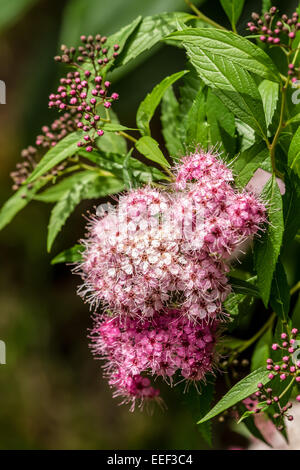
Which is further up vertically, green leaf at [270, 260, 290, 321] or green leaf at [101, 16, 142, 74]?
green leaf at [101, 16, 142, 74]

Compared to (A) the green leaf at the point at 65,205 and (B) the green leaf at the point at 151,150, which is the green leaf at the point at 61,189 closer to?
(A) the green leaf at the point at 65,205

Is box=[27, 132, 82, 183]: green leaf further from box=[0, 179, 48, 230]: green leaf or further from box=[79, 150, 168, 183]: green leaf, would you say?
box=[0, 179, 48, 230]: green leaf

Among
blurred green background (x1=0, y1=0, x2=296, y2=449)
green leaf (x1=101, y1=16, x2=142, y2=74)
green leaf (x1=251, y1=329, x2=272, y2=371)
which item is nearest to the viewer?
green leaf (x1=101, y1=16, x2=142, y2=74)

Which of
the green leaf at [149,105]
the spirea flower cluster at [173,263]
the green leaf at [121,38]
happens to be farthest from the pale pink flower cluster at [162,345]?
the green leaf at [121,38]

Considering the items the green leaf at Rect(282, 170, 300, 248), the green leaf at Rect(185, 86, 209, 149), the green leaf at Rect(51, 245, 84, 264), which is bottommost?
the green leaf at Rect(51, 245, 84, 264)

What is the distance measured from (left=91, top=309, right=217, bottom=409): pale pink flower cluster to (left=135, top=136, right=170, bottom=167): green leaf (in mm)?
252

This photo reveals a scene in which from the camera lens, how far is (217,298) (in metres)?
0.95

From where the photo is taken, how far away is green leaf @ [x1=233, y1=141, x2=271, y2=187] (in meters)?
0.97

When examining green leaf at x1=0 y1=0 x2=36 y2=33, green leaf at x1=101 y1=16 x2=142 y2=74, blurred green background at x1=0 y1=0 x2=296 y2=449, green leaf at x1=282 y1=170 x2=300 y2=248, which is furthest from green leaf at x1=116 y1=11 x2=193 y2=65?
blurred green background at x1=0 y1=0 x2=296 y2=449

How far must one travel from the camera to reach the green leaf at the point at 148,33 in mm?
1105

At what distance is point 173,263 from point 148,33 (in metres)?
0.47

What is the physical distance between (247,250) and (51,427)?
2.29 metres
